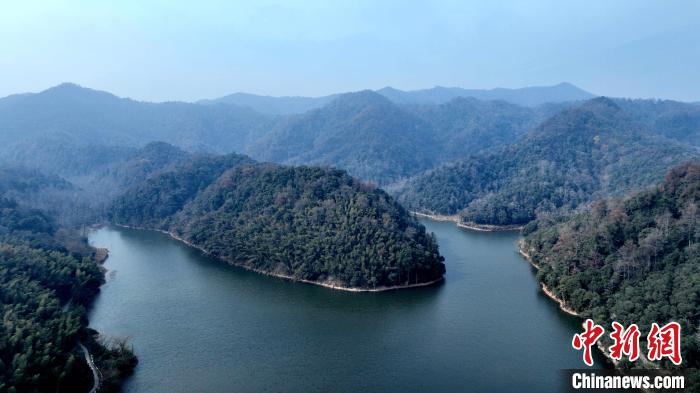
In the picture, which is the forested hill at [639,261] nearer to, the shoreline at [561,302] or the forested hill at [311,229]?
the shoreline at [561,302]

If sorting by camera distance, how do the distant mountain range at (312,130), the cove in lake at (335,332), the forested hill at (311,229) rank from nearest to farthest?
the cove in lake at (335,332) < the forested hill at (311,229) < the distant mountain range at (312,130)

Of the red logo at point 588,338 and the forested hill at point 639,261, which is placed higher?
the forested hill at point 639,261

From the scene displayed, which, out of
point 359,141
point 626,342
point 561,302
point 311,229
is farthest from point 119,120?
point 626,342

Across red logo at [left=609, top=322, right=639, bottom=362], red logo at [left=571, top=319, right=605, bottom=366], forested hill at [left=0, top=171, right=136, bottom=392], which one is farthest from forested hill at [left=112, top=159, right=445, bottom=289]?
red logo at [left=609, top=322, right=639, bottom=362]

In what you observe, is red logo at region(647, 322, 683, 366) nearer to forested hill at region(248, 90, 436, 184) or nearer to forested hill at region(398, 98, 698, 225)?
forested hill at region(398, 98, 698, 225)

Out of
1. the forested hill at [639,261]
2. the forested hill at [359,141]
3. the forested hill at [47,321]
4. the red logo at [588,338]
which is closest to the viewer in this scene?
the red logo at [588,338]

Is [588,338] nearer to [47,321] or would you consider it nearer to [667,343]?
[667,343]

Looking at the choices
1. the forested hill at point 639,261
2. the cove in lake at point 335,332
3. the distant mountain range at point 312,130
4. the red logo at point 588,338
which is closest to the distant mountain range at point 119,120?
the distant mountain range at point 312,130
